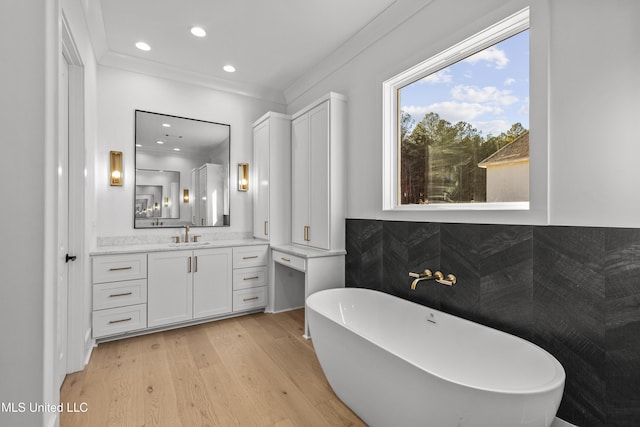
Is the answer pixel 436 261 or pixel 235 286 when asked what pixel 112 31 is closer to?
pixel 235 286

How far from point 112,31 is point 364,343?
11.1ft

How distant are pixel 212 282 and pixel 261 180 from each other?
1.34 m

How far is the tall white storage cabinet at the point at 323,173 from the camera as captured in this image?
10.1 feet

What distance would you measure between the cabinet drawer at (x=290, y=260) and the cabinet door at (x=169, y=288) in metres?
0.89

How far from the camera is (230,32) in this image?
287 centimetres

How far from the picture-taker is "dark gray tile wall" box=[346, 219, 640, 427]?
140 cm

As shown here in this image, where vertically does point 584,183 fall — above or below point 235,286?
above

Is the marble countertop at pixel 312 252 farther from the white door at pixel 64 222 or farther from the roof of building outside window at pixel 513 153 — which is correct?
the white door at pixel 64 222

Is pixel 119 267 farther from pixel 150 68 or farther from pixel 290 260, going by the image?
pixel 150 68

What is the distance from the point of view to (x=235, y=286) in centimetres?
344

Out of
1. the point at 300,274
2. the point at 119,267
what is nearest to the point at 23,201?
the point at 119,267

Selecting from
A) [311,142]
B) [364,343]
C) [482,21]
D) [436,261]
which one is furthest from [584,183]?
[311,142]

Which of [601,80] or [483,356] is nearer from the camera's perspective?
[601,80]

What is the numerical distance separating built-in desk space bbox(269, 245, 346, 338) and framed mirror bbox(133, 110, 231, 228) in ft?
3.24
